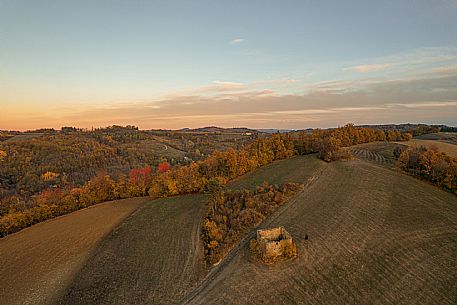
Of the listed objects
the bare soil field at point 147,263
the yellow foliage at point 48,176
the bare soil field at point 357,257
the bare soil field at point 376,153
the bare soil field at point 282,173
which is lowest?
the yellow foliage at point 48,176

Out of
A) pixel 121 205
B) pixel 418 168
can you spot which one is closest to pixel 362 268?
pixel 418 168

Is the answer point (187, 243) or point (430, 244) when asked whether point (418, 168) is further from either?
point (187, 243)

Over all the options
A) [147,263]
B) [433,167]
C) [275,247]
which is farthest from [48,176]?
[433,167]

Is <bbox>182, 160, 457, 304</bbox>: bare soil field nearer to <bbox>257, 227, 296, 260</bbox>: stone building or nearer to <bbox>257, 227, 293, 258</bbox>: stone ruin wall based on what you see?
<bbox>257, 227, 296, 260</bbox>: stone building

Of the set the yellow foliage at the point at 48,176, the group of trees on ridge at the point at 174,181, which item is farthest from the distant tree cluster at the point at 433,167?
the yellow foliage at the point at 48,176

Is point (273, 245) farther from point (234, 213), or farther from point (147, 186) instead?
point (147, 186)

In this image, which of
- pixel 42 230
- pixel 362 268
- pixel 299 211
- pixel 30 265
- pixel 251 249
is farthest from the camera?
pixel 42 230

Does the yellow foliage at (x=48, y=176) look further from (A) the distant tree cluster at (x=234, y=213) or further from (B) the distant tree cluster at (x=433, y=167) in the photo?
(B) the distant tree cluster at (x=433, y=167)
